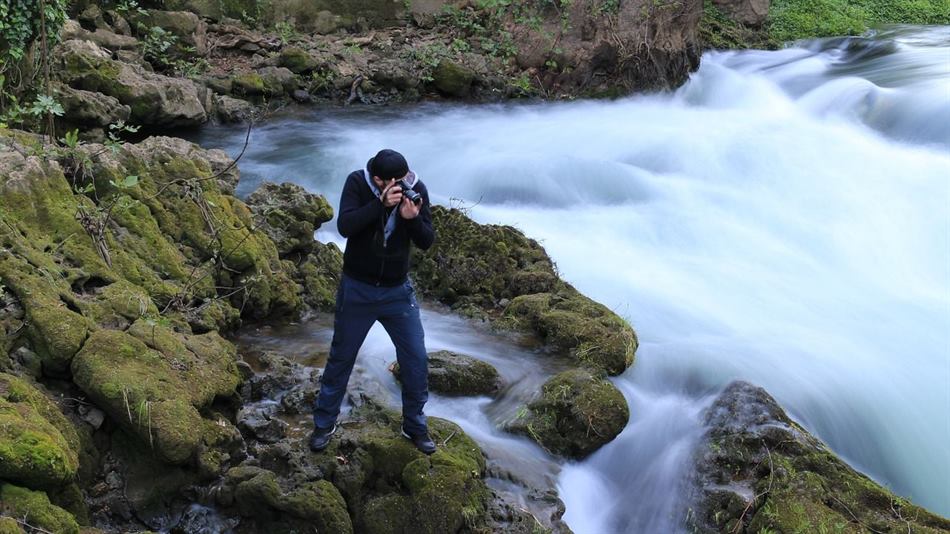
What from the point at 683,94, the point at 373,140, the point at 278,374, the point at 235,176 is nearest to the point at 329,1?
the point at 373,140

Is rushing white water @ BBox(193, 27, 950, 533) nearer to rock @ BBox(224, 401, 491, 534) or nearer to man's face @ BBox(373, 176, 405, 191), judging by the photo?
rock @ BBox(224, 401, 491, 534)

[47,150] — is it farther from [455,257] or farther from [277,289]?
[455,257]

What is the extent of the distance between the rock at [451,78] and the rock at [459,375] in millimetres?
9715

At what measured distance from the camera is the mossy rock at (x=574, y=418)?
5.29 m

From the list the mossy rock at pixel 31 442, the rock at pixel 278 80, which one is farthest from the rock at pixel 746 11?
the mossy rock at pixel 31 442

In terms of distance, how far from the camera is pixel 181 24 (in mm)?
13672

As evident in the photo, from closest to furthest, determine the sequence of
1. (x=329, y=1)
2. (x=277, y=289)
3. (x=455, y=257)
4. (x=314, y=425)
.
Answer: (x=314, y=425), (x=277, y=289), (x=455, y=257), (x=329, y=1)

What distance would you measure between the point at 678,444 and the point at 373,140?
8097mm

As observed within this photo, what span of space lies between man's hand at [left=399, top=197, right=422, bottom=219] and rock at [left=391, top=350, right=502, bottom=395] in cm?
184

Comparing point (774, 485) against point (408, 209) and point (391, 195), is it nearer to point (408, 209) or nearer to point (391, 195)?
point (408, 209)

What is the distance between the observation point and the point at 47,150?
5641 mm

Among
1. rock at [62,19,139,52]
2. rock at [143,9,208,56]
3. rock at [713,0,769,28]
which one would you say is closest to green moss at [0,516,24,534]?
rock at [62,19,139,52]

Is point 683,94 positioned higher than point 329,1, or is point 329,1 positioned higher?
point 329,1

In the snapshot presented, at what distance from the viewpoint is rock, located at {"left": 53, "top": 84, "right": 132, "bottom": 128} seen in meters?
8.99
